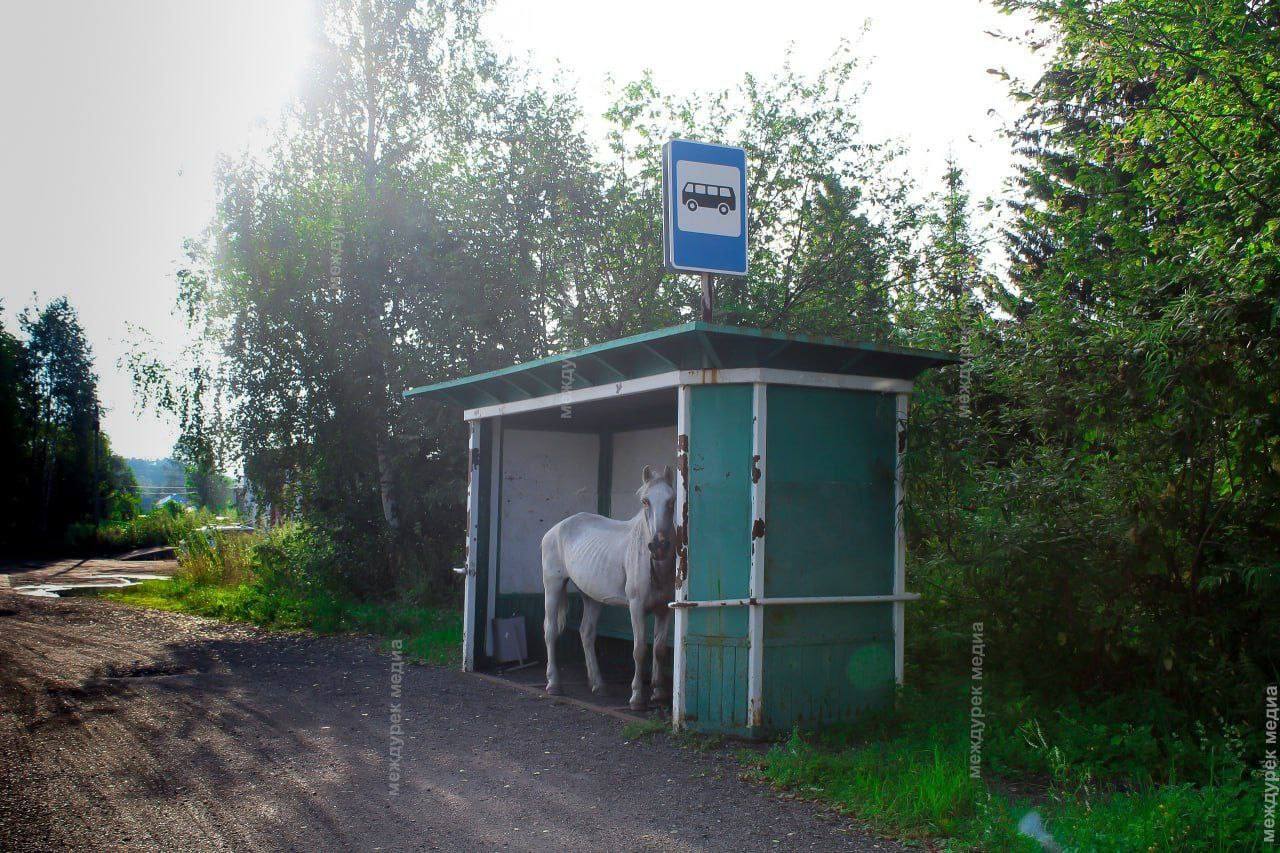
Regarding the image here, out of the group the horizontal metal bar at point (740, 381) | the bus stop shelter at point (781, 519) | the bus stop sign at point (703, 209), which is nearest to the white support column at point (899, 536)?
the bus stop shelter at point (781, 519)

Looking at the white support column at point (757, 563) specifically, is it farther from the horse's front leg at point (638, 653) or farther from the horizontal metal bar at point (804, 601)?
the horse's front leg at point (638, 653)

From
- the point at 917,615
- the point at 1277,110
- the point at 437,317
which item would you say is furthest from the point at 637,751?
the point at 437,317

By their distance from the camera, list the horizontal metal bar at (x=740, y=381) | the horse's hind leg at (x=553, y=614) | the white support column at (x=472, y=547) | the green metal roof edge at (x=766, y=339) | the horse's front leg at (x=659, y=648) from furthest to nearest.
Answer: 1. the white support column at (x=472, y=547)
2. the horse's hind leg at (x=553, y=614)
3. the horse's front leg at (x=659, y=648)
4. the horizontal metal bar at (x=740, y=381)
5. the green metal roof edge at (x=766, y=339)

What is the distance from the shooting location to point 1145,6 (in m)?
7.07

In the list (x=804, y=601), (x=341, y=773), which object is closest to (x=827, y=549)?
(x=804, y=601)

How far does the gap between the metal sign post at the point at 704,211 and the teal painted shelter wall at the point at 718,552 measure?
3.04 feet

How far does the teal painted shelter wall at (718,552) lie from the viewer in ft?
23.2

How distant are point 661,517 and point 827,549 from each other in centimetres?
136

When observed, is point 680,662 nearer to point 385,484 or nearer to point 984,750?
point 984,750

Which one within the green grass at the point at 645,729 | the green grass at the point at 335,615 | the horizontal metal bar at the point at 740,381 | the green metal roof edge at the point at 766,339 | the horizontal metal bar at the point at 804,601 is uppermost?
the green metal roof edge at the point at 766,339

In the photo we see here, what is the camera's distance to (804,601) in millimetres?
7172

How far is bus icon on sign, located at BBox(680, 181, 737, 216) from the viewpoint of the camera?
7758mm

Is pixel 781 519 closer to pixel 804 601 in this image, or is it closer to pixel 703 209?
pixel 804 601

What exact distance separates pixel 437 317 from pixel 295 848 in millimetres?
12368
